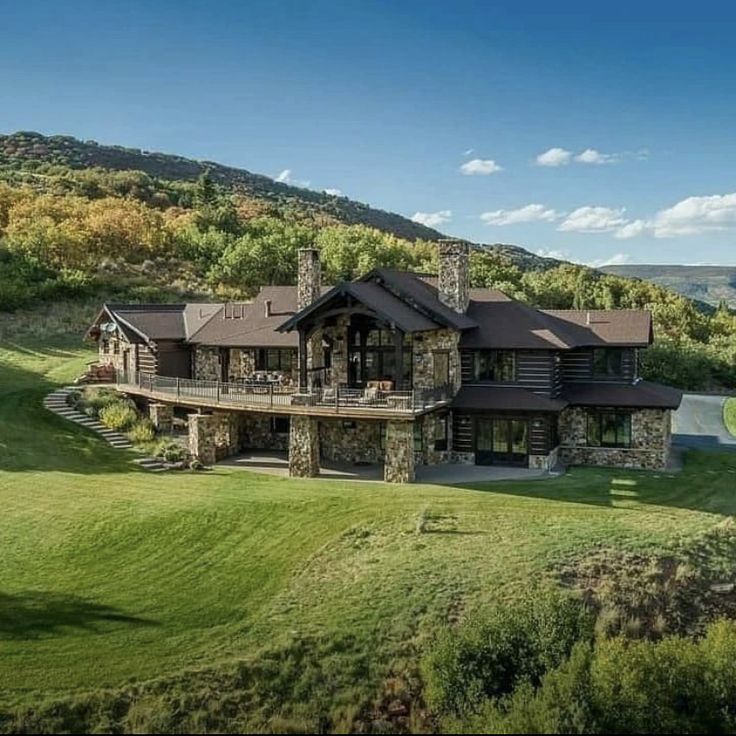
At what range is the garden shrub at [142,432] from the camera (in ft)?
90.9

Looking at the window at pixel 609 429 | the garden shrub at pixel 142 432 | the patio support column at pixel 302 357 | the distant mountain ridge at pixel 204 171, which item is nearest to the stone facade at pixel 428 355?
the patio support column at pixel 302 357

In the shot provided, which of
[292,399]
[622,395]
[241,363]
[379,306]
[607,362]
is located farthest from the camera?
[241,363]

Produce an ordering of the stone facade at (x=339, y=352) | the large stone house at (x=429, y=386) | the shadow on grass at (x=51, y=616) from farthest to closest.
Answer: the stone facade at (x=339, y=352) < the large stone house at (x=429, y=386) < the shadow on grass at (x=51, y=616)

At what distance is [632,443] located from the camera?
26781 mm

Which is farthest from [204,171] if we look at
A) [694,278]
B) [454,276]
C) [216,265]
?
[694,278]

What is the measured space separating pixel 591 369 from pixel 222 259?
35.9 meters

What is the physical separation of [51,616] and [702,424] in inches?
1214

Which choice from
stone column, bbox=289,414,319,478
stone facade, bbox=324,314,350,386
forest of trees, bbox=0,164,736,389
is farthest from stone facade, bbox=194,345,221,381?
forest of trees, bbox=0,164,736,389

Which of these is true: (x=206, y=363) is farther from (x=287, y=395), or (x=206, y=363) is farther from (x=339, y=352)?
(x=339, y=352)

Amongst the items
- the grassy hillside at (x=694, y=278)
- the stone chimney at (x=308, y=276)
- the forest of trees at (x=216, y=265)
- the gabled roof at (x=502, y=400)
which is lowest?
the gabled roof at (x=502, y=400)

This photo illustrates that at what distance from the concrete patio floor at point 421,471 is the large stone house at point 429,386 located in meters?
0.56

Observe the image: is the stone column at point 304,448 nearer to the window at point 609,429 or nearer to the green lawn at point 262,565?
the green lawn at point 262,565

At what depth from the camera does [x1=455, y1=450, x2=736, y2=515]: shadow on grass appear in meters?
22.3

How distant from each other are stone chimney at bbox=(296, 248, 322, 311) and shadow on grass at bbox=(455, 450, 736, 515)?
9.19m
